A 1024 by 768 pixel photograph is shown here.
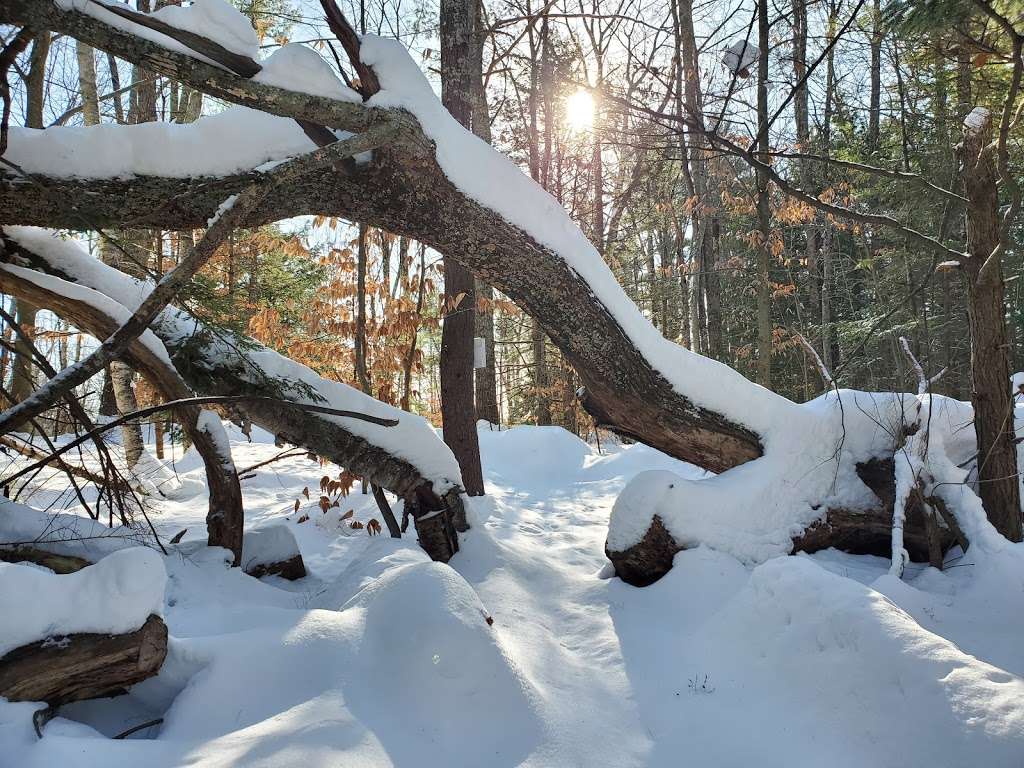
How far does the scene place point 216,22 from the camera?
2504 millimetres

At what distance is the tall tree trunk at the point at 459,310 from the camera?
534cm

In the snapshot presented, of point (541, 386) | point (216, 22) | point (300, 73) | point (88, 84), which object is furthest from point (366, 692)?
point (541, 386)

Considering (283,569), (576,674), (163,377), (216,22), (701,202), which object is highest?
(701,202)

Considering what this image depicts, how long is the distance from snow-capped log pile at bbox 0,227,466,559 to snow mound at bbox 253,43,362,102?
1428 mm

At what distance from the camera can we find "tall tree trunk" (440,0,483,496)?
5.34 metres

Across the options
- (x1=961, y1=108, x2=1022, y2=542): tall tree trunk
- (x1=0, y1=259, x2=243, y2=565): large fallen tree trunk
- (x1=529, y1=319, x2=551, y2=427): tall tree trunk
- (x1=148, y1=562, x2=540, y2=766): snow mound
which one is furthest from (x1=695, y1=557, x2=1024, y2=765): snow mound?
(x1=529, y1=319, x2=551, y2=427): tall tree trunk

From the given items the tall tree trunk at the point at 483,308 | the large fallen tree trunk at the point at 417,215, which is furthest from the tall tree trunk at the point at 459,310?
the large fallen tree trunk at the point at 417,215

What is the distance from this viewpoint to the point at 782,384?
15125 mm

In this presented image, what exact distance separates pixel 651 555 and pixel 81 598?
3.11m

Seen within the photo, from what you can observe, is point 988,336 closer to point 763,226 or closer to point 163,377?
point 763,226

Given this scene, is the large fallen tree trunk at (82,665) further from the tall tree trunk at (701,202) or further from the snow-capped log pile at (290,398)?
the tall tree trunk at (701,202)

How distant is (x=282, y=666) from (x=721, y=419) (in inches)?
127

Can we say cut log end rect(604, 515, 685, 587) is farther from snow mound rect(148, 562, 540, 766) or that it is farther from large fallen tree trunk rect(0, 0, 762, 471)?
snow mound rect(148, 562, 540, 766)

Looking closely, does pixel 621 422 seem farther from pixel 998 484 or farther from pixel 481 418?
pixel 481 418
